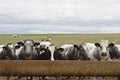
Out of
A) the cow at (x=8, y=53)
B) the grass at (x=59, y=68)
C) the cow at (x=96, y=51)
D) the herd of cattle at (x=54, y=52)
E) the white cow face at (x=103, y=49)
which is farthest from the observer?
the cow at (x=8, y=53)

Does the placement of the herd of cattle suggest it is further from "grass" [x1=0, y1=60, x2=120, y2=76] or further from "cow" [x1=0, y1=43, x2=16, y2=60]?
"grass" [x1=0, y1=60, x2=120, y2=76]

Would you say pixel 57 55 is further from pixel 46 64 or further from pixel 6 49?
pixel 46 64

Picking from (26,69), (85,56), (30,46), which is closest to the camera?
(26,69)

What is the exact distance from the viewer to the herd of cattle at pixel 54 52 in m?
18.3

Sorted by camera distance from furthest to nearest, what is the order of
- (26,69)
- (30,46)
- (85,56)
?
1. (85,56)
2. (30,46)
3. (26,69)

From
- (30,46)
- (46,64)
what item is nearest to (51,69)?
(46,64)

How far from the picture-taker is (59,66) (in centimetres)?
512

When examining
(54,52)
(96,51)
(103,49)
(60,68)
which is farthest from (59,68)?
(54,52)

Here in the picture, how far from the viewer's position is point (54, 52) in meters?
20.5

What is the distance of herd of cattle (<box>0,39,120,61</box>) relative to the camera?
18297mm

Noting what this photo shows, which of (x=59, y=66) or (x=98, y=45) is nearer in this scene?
(x=59, y=66)

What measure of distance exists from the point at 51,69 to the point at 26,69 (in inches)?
13.9

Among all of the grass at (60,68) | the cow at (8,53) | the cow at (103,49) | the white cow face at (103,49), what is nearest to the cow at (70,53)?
the cow at (103,49)

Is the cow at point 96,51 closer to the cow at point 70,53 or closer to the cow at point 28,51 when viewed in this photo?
the cow at point 70,53
